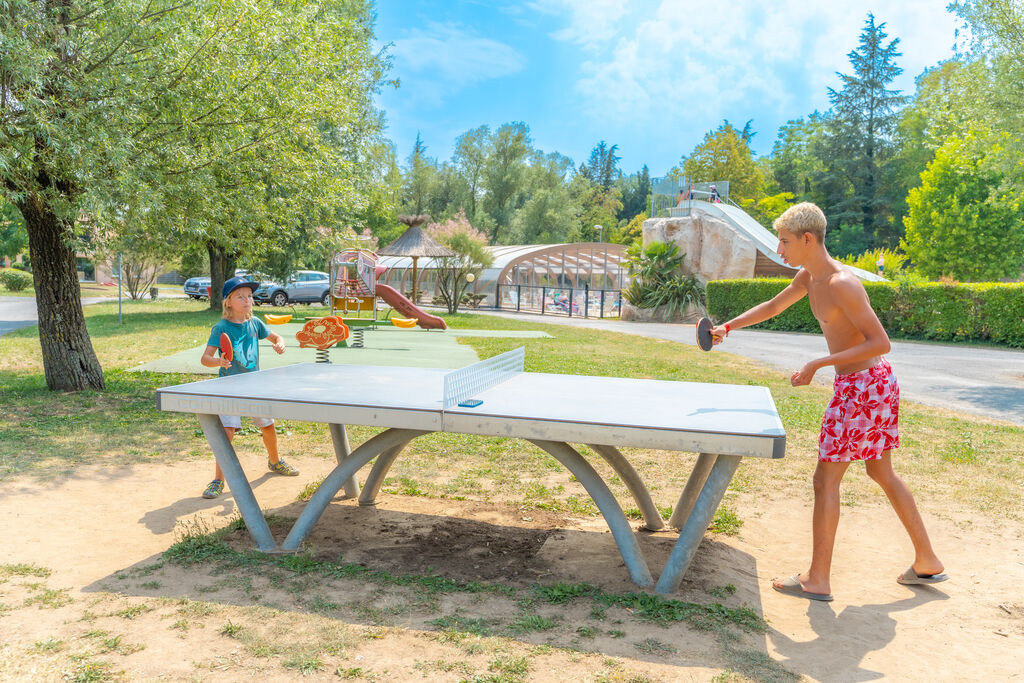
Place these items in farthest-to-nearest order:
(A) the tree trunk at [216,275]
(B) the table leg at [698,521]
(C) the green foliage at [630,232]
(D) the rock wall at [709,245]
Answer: (C) the green foliage at [630,232]
(D) the rock wall at [709,245]
(A) the tree trunk at [216,275]
(B) the table leg at [698,521]

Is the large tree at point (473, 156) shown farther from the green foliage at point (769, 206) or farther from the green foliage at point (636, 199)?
the green foliage at point (636, 199)

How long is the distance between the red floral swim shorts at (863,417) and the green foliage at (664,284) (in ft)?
81.6

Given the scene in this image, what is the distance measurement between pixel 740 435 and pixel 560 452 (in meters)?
0.94

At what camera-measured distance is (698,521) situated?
350 cm

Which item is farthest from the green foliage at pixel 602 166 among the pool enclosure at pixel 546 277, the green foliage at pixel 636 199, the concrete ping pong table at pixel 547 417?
the concrete ping pong table at pixel 547 417

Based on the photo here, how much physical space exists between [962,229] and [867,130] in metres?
19.8

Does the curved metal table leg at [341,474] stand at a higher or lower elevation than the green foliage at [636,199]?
lower

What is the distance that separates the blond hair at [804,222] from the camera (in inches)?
145

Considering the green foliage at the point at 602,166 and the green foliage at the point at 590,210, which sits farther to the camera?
the green foliage at the point at 602,166

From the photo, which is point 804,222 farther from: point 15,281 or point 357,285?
point 15,281

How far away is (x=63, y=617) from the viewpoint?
3.19 m

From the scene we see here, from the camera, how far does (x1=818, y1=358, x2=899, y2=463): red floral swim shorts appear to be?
3.60 meters

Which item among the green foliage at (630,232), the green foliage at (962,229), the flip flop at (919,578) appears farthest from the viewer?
the green foliage at (630,232)

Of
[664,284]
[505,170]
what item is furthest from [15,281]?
[505,170]
